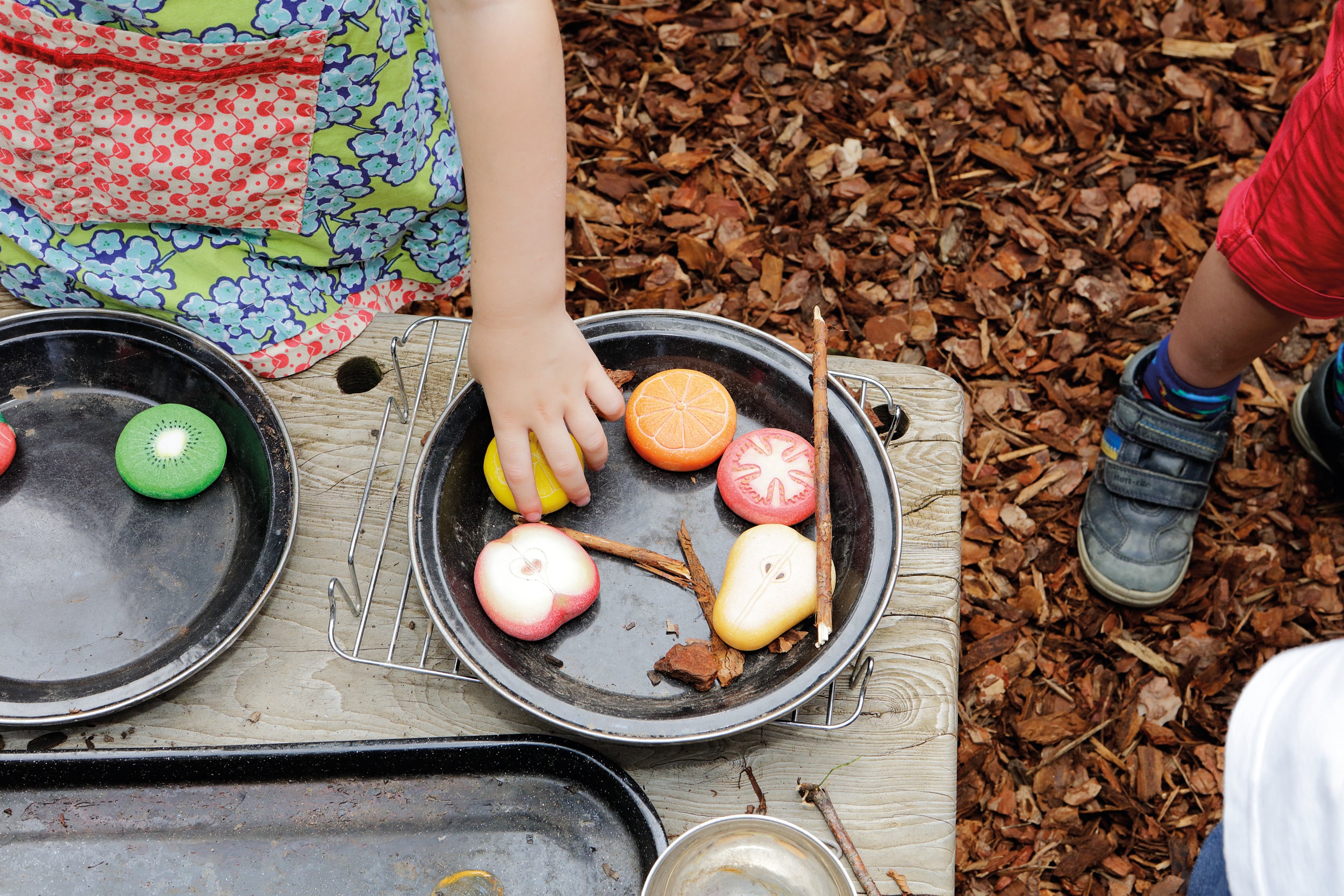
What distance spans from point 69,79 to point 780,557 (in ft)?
3.98

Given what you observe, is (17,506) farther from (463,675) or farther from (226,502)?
(463,675)

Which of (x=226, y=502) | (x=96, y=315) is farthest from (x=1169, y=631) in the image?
(x=96, y=315)

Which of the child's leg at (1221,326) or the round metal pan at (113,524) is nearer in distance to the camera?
the round metal pan at (113,524)

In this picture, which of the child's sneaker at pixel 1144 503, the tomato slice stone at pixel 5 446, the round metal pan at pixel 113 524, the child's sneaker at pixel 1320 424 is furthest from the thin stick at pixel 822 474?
the child's sneaker at pixel 1320 424

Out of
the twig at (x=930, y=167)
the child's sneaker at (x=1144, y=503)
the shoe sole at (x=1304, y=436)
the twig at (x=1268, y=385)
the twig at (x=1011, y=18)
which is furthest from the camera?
the twig at (x=1011, y=18)

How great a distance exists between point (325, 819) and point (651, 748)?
1.51 ft

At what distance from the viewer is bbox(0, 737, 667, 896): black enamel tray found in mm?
1253

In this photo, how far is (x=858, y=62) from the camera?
270cm

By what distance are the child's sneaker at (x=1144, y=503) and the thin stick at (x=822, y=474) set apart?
97 centimetres

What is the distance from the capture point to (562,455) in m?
1.29

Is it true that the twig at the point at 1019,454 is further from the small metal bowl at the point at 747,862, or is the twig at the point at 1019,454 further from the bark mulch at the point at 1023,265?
the small metal bowl at the point at 747,862

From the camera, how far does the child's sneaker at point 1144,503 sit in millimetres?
2006

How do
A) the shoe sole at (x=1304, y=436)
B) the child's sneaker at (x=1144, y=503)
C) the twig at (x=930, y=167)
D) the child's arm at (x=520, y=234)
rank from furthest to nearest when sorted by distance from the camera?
the twig at (x=930, y=167) → the shoe sole at (x=1304, y=436) → the child's sneaker at (x=1144, y=503) → the child's arm at (x=520, y=234)

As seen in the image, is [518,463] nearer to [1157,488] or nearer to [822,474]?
[822,474]
